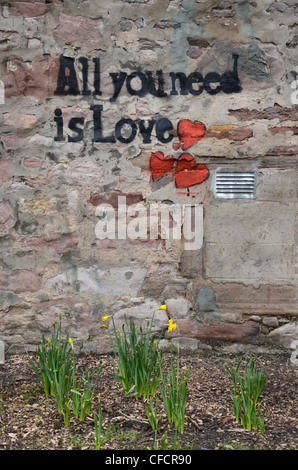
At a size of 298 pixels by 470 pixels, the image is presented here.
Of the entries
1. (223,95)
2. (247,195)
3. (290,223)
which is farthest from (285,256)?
(223,95)

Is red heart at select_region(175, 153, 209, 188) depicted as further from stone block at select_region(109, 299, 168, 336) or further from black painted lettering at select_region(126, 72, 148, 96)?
stone block at select_region(109, 299, 168, 336)

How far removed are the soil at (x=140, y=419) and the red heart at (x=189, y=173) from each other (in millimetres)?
1343

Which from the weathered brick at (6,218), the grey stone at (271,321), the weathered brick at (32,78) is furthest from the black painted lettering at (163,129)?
the grey stone at (271,321)

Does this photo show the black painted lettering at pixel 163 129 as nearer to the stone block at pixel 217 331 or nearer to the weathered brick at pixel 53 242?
the weathered brick at pixel 53 242

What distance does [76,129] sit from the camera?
3.85 meters

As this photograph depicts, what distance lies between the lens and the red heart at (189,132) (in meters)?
3.85

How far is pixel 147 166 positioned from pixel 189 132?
0.39m

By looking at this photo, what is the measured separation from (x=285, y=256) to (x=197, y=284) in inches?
26.7

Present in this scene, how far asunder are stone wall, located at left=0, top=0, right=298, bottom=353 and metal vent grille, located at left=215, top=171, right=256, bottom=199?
29mm

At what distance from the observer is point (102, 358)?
12.8 ft

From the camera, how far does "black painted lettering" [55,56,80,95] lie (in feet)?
12.5

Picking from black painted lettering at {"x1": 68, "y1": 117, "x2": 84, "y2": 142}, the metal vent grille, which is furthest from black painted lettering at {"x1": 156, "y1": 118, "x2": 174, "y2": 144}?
black painted lettering at {"x1": 68, "y1": 117, "x2": 84, "y2": 142}

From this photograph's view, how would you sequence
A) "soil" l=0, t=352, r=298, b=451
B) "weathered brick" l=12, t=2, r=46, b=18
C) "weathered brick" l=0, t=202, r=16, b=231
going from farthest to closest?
"weathered brick" l=0, t=202, r=16, b=231 < "weathered brick" l=12, t=2, r=46, b=18 < "soil" l=0, t=352, r=298, b=451

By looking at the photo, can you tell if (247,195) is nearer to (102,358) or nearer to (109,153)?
(109,153)
